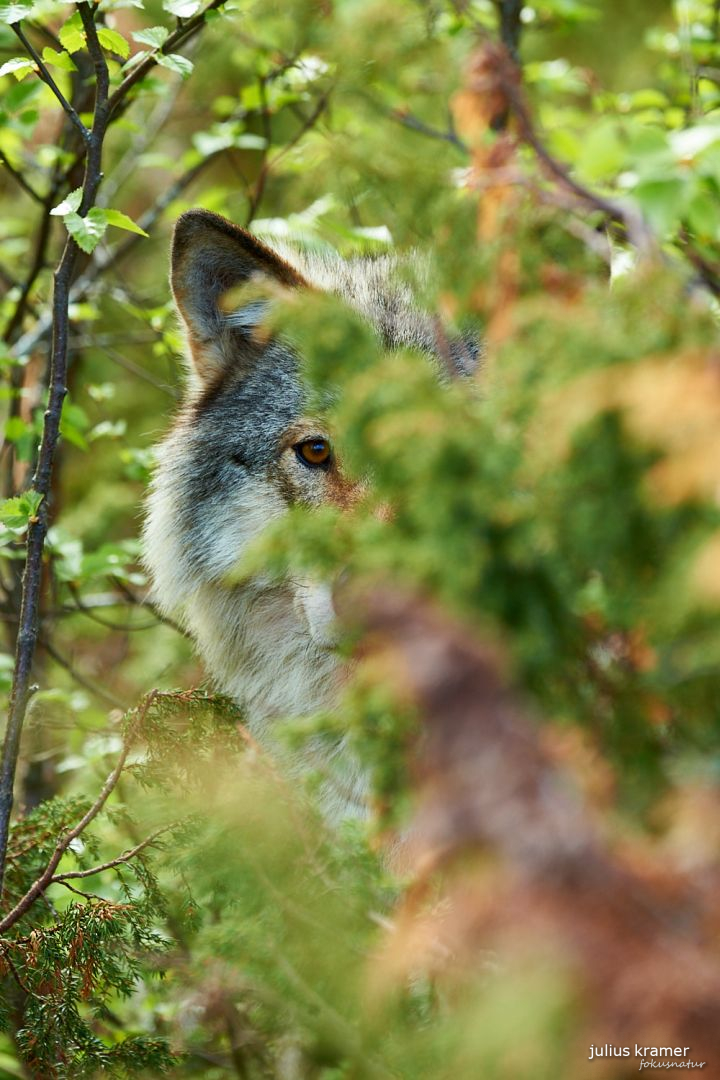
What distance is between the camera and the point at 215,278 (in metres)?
3.84

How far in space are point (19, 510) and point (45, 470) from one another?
0.18 metres

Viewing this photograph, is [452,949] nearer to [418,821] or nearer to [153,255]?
[418,821]

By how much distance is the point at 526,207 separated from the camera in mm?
1680

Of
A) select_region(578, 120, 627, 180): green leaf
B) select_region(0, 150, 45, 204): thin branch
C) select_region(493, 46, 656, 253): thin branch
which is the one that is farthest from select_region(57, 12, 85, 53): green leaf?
select_region(578, 120, 627, 180): green leaf

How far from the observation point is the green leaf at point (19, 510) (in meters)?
2.66

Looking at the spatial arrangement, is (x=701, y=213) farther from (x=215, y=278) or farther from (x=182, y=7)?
(x=215, y=278)

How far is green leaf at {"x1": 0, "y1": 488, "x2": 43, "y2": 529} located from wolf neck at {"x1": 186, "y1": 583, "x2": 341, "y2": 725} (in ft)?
3.78

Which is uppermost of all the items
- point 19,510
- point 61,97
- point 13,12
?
point 13,12

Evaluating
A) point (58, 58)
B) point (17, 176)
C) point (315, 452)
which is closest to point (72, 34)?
point (58, 58)

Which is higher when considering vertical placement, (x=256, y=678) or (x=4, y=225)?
(x=4, y=225)

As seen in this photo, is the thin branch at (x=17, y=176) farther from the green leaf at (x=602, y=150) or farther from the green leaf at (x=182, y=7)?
the green leaf at (x=602, y=150)

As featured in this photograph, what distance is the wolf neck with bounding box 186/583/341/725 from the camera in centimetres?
358

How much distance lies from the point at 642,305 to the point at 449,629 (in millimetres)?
562

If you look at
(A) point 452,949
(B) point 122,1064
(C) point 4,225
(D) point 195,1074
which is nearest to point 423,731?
(A) point 452,949
